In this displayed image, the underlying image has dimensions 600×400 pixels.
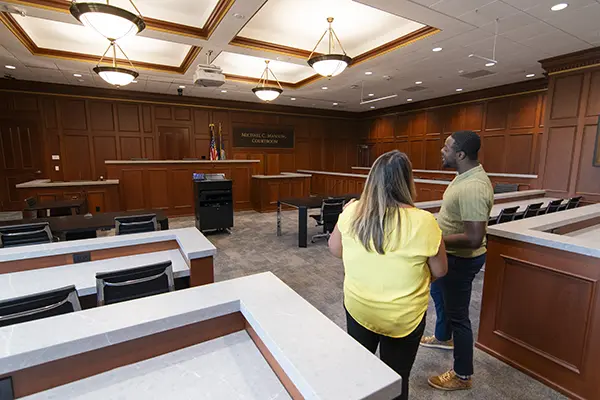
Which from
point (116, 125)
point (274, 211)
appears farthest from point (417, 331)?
point (116, 125)

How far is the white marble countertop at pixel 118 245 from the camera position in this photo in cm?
189

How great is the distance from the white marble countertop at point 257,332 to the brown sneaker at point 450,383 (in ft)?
4.78

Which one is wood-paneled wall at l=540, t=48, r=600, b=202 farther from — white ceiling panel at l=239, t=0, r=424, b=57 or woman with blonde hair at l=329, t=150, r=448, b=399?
woman with blonde hair at l=329, t=150, r=448, b=399

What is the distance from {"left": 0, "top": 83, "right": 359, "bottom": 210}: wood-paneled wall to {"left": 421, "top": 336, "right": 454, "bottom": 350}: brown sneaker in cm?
864

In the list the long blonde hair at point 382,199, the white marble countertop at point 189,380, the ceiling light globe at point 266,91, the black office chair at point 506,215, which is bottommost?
the black office chair at point 506,215

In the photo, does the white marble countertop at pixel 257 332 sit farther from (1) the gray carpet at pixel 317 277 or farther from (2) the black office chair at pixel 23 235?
(2) the black office chair at pixel 23 235

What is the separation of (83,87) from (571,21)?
9.98 metres

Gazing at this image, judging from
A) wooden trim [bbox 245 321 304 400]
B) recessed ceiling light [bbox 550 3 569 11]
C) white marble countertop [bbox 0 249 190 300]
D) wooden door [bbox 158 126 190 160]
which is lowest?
white marble countertop [bbox 0 249 190 300]

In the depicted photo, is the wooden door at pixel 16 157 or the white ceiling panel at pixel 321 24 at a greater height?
the white ceiling panel at pixel 321 24

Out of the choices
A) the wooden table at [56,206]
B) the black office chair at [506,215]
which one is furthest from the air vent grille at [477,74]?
the wooden table at [56,206]

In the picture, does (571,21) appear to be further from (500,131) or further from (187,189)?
(187,189)

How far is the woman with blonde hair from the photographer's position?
1131 millimetres

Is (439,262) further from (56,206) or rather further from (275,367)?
(56,206)

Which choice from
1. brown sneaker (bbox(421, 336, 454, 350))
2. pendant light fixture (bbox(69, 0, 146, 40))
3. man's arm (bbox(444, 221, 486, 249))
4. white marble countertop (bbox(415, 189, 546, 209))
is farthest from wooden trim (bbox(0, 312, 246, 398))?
white marble countertop (bbox(415, 189, 546, 209))
